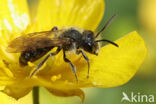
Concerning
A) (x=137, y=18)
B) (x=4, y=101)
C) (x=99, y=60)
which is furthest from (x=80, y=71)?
(x=137, y=18)

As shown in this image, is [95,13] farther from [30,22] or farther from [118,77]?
[118,77]

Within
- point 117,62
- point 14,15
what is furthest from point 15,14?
point 117,62

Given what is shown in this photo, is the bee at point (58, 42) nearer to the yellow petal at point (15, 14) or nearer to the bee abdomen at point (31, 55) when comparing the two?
the bee abdomen at point (31, 55)

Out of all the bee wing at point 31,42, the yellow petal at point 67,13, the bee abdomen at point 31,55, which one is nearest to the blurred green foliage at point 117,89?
the yellow petal at point 67,13

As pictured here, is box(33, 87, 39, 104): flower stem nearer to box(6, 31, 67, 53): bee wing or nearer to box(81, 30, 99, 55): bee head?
box(6, 31, 67, 53): bee wing

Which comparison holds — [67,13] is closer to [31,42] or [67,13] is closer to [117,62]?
[117,62]

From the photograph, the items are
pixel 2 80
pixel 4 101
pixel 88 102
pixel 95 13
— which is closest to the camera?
pixel 2 80
